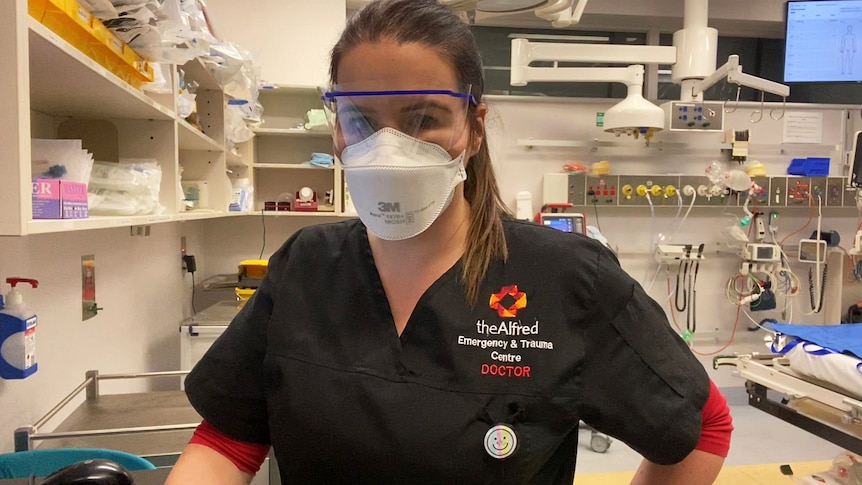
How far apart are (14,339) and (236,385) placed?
Answer: 68 centimetres

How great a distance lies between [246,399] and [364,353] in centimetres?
20

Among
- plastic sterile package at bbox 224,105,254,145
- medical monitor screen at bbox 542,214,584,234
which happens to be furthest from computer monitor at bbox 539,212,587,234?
plastic sterile package at bbox 224,105,254,145

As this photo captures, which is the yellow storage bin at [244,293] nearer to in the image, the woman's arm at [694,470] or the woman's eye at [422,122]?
the woman's eye at [422,122]

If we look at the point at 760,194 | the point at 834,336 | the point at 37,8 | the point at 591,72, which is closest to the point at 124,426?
the point at 37,8

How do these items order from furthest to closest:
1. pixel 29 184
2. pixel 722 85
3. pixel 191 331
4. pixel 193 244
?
1. pixel 722 85
2. pixel 193 244
3. pixel 191 331
4. pixel 29 184

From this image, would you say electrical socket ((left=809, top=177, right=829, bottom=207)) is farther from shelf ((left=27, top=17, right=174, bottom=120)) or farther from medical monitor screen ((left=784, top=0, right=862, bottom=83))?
shelf ((left=27, top=17, right=174, bottom=120))

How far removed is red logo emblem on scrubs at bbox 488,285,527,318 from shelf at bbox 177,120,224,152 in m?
1.26

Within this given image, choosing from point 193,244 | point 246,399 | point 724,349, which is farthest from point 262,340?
point 724,349

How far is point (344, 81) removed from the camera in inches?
36.4

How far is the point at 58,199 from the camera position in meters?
0.96

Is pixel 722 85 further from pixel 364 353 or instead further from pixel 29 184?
pixel 29 184

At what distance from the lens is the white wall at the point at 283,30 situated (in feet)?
11.5

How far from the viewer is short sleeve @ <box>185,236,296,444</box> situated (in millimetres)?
922

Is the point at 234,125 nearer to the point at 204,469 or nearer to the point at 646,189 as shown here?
the point at 204,469
